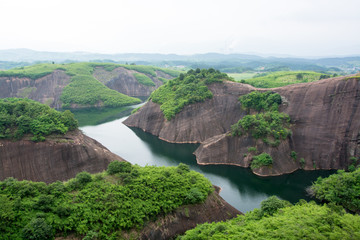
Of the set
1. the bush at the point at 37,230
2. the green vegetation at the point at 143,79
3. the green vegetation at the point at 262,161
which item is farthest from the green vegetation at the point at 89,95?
the bush at the point at 37,230

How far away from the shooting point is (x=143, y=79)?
120m

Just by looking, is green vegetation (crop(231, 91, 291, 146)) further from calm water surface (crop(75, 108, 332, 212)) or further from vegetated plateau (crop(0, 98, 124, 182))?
vegetated plateau (crop(0, 98, 124, 182))

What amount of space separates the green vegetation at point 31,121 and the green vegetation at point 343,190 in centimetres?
3504

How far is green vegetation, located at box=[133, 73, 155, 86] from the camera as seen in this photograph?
4675 inches

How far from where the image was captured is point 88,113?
85.3 m

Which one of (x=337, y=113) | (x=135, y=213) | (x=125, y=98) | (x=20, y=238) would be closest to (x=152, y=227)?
(x=135, y=213)

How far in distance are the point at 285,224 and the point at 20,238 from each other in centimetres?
1912

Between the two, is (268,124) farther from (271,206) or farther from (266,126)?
(271,206)

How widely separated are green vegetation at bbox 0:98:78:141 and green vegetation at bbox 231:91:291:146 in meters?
27.1

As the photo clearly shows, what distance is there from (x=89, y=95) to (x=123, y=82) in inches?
968

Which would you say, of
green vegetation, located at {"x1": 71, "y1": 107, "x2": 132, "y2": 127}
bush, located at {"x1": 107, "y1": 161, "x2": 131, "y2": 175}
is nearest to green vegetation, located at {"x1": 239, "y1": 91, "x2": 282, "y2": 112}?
bush, located at {"x1": 107, "y1": 161, "x2": 131, "y2": 175}

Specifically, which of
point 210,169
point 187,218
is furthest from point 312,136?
point 187,218

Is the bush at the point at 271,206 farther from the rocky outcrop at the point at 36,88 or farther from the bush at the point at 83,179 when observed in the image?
the rocky outcrop at the point at 36,88

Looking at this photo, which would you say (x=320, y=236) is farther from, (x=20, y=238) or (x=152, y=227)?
(x=20, y=238)
